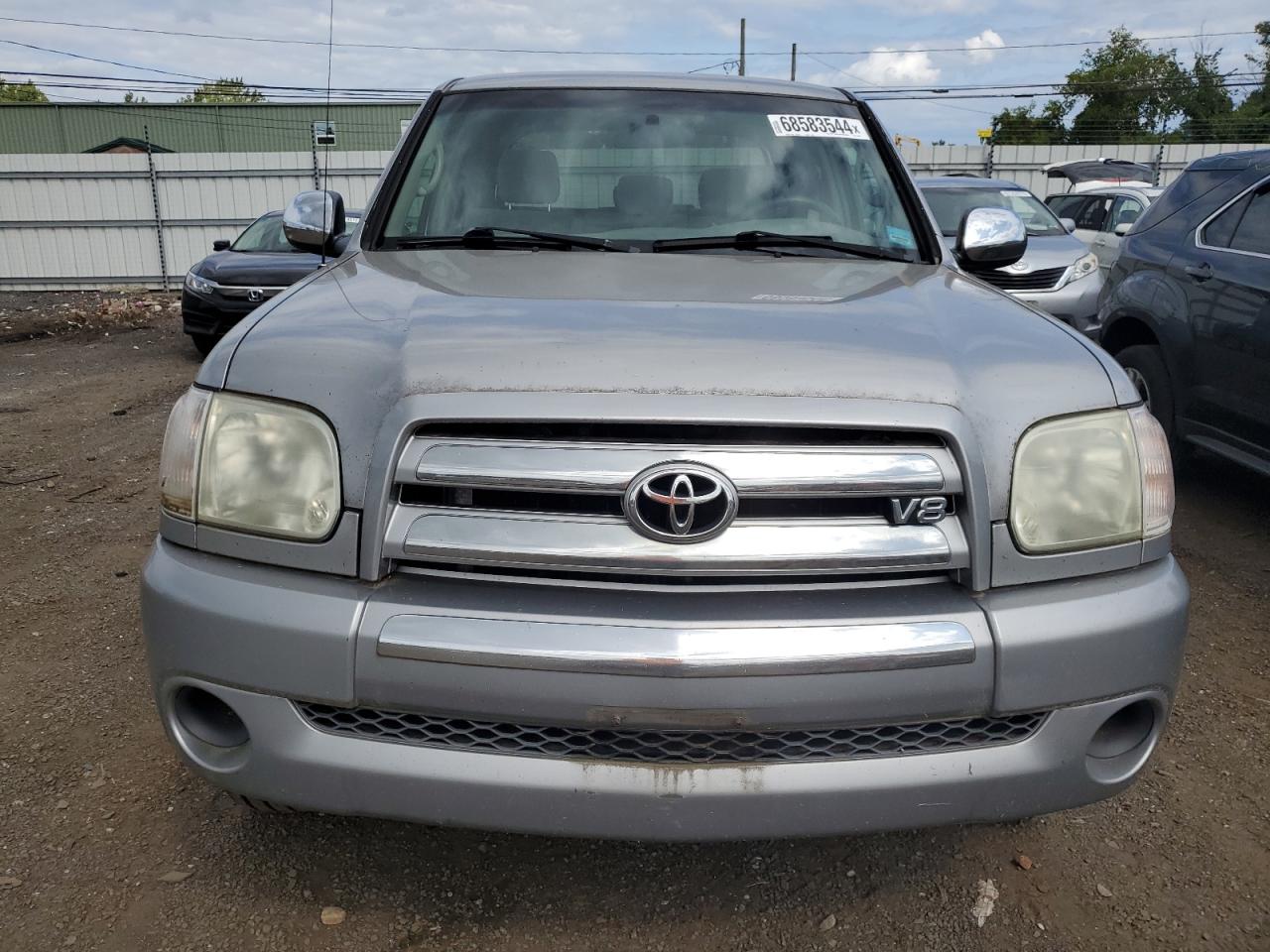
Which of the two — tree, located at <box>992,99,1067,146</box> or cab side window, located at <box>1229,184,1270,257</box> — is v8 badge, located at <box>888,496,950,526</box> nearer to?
cab side window, located at <box>1229,184,1270,257</box>

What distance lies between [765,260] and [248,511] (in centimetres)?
141

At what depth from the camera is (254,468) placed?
173 centimetres

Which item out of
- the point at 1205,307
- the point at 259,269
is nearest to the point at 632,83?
the point at 1205,307

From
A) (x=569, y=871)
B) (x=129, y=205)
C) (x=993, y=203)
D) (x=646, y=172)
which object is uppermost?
(x=646, y=172)

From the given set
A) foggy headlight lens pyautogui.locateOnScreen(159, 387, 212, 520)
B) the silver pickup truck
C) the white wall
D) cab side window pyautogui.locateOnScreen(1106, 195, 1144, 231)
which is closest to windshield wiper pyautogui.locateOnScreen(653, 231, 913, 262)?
the silver pickup truck

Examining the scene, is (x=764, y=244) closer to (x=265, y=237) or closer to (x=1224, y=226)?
(x=1224, y=226)

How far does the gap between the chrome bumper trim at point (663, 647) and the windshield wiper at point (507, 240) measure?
1330 mm

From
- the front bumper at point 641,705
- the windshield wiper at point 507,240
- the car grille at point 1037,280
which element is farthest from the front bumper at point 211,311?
the front bumper at point 641,705

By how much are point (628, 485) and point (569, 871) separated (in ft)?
3.37

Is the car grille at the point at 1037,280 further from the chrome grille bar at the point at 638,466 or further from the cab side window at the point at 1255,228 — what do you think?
the chrome grille bar at the point at 638,466

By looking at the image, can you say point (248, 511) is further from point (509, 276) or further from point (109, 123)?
point (109, 123)

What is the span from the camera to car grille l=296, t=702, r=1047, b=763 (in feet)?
5.42

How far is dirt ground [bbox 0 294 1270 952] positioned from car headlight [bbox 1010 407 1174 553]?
0.85 m

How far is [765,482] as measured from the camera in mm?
1604
